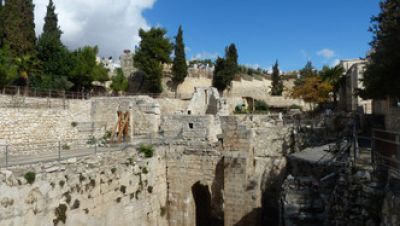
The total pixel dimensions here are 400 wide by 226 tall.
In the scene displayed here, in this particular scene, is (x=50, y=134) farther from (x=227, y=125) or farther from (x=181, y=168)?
(x=227, y=125)

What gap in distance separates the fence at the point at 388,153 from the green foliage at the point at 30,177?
8.77m

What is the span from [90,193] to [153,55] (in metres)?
27.6

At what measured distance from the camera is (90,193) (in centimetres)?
1035

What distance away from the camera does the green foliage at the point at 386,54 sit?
1035 cm

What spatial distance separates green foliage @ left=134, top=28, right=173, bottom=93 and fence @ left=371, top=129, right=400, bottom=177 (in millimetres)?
29257

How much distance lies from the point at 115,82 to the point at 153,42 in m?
6.17

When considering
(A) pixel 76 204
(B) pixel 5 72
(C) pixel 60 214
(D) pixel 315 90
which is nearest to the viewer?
(C) pixel 60 214

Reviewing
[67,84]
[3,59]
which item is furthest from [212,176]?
[67,84]

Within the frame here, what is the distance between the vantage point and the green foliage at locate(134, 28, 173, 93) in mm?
35750

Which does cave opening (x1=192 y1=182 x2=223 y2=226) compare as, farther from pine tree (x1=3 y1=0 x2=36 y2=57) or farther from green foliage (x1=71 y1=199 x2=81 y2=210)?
pine tree (x1=3 y1=0 x2=36 y2=57)

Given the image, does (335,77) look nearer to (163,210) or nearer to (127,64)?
(127,64)

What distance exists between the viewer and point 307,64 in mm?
53719

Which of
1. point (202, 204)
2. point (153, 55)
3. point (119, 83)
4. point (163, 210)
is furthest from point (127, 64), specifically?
point (163, 210)

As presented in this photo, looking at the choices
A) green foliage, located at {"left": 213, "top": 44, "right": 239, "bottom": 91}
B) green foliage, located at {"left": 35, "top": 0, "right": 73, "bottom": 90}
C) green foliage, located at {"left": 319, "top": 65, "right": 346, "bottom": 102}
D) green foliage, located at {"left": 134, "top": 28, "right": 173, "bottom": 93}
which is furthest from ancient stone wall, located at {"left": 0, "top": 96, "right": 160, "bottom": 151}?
green foliage, located at {"left": 319, "top": 65, "right": 346, "bottom": 102}
